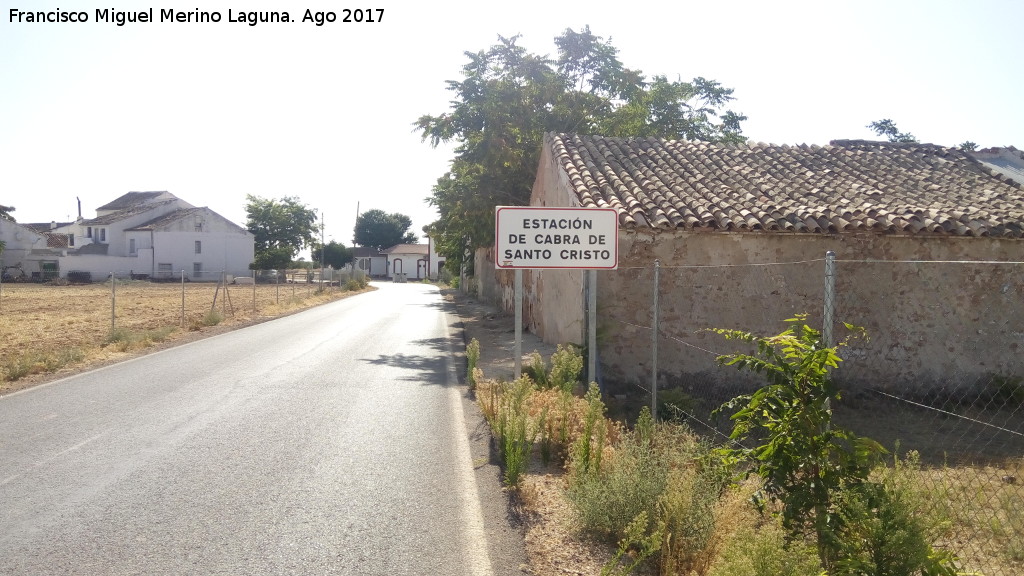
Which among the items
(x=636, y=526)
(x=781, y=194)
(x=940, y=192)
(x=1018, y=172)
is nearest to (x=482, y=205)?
(x=781, y=194)

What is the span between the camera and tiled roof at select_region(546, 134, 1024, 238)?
11812 mm

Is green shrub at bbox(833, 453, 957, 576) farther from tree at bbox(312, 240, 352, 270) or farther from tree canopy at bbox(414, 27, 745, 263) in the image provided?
tree at bbox(312, 240, 352, 270)

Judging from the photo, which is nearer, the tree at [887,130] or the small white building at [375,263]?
the tree at [887,130]

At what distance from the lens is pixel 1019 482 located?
21.6 ft

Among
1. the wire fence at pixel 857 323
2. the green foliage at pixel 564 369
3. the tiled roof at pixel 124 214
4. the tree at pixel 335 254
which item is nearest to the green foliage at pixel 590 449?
the green foliage at pixel 564 369

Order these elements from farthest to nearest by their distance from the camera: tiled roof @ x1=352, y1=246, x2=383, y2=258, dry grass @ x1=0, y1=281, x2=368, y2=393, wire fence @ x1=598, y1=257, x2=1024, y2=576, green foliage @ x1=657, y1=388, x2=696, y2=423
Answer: tiled roof @ x1=352, y1=246, x2=383, y2=258 → dry grass @ x1=0, y1=281, x2=368, y2=393 → wire fence @ x1=598, y1=257, x2=1024, y2=576 → green foliage @ x1=657, y1=388, x2=696, y2=423

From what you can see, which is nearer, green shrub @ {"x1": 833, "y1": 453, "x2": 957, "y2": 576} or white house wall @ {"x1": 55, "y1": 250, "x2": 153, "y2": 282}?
green shrub @ {"x1": 833, "y1": 453, "x2": 957, "y2": 576}

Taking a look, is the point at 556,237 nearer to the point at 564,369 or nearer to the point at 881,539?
the point at 564,369

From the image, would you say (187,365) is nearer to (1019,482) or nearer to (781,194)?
(781,194)

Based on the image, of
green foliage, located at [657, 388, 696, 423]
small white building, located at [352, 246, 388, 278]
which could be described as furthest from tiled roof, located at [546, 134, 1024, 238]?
small white building, located at [352, 246, 388, 278]

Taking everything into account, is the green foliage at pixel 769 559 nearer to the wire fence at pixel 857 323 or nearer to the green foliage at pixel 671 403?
the green foliage at pixel 671 403

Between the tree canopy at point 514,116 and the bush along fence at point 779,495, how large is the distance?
15.2 meters

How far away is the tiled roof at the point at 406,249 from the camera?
3868 inches

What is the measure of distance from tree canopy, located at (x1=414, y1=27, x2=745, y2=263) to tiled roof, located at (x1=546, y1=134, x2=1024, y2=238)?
15.5ft
